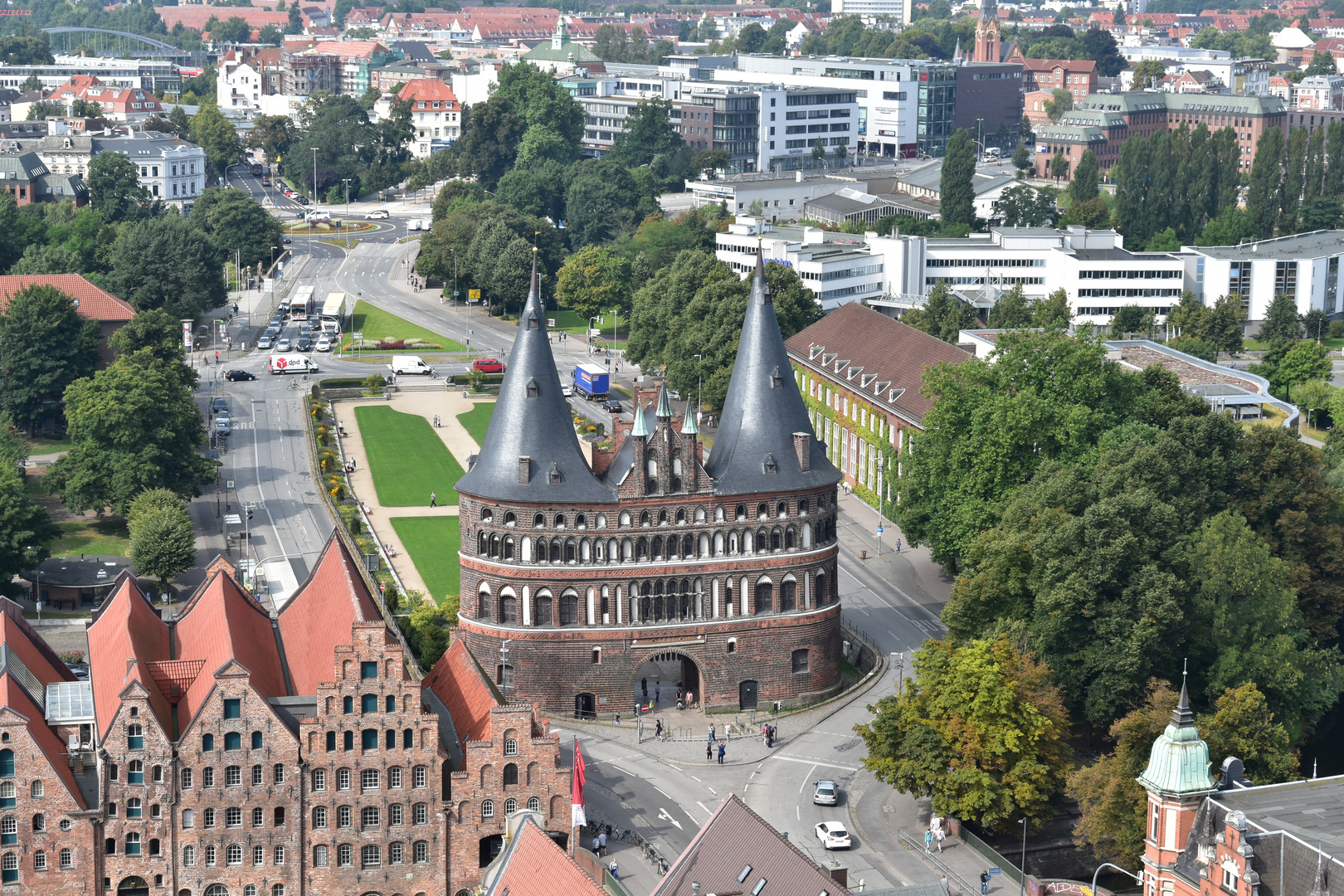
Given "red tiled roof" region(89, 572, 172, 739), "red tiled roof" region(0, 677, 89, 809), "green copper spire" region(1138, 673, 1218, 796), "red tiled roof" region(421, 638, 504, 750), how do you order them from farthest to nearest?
"red tiled roof" region(421, 638, 504, 750), "red tiled roof" region(89, 572, 172, 739), "red tiled roof" region(0, 677, 89, 809), "green copper spire" region(1138, 673, 1218, 796)

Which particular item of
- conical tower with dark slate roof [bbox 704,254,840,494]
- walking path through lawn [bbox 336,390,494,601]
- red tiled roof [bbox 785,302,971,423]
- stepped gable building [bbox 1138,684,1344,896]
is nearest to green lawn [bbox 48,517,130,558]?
walking path through lawn [bbox 336,390,494,601]

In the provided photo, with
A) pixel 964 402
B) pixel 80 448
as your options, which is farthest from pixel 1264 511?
pixel 80 448

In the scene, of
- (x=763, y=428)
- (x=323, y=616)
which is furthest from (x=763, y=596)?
(x=323, y=616)

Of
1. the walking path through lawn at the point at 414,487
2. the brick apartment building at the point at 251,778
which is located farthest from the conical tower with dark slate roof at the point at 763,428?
the walking path through lawn at the point at 414,487

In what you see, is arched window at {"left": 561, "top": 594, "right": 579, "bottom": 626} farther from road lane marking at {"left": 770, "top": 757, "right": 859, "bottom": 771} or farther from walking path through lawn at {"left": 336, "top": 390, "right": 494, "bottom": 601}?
walking path through lawn at {"left": 336, "top": 390, "right": 494, "bottom": 601}

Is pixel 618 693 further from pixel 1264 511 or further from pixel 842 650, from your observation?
pixel 1264 511

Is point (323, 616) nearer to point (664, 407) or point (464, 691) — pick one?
point (464, 691)

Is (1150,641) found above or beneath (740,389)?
beneath
